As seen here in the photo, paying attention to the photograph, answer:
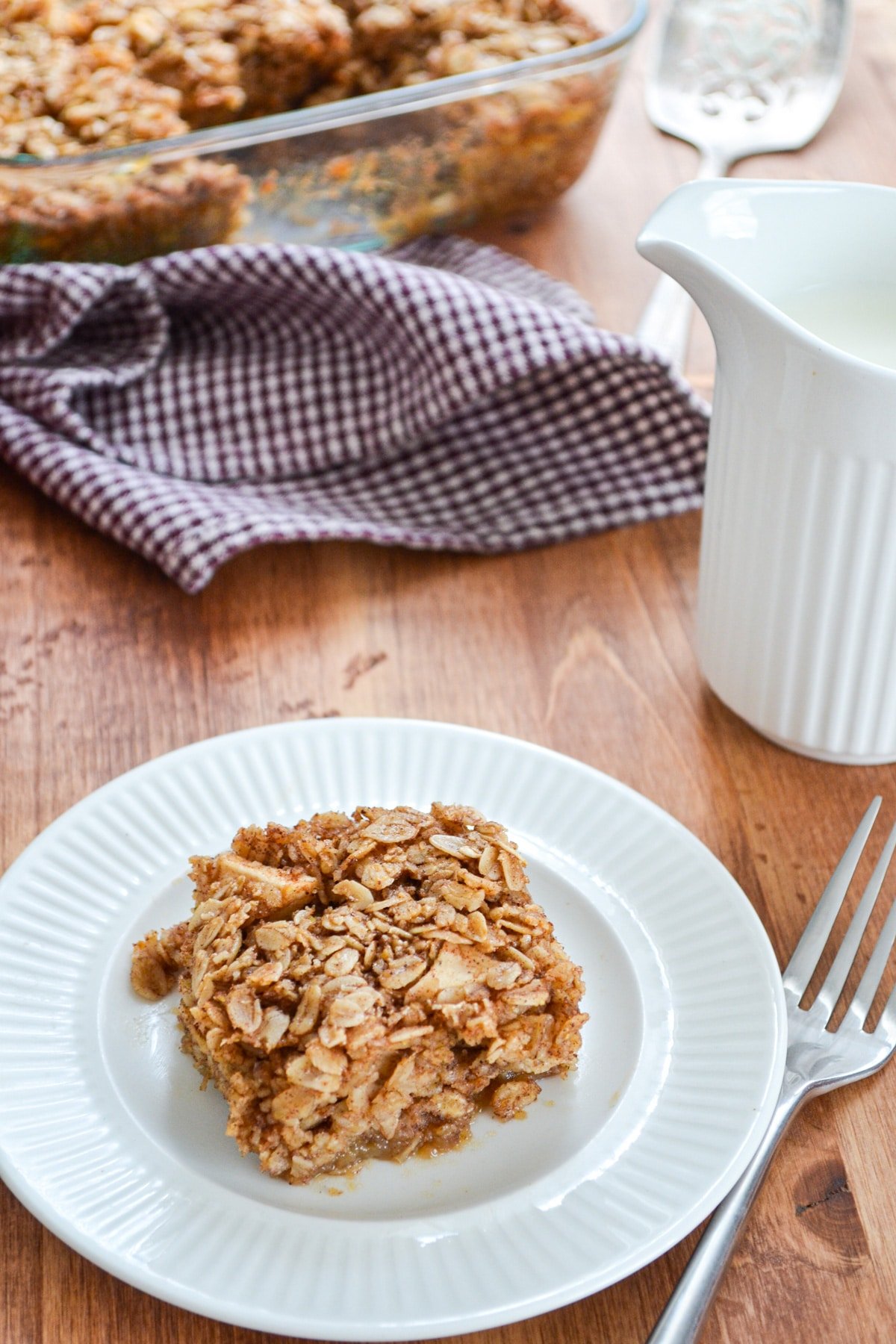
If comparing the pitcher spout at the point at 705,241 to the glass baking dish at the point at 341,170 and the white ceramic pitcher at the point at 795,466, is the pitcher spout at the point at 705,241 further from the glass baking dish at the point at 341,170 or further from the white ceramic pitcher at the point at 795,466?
the glass baking dish at the point at 341,170

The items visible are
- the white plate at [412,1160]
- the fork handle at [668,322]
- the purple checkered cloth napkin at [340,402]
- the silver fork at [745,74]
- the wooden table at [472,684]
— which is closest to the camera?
the white plate at [412,1160]

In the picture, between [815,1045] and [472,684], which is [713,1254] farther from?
[472,684]

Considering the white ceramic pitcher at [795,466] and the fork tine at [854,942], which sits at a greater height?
the white ceramic pitcher at [795,466]

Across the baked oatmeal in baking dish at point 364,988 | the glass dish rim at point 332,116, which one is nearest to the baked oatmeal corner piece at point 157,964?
the baked oatmeal in baking dish at point 364,988

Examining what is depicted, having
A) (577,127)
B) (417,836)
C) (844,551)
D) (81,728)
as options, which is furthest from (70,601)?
(577,127)

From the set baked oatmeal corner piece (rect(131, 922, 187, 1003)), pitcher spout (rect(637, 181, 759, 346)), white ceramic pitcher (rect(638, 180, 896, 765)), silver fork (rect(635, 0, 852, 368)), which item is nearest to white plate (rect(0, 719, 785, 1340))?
baked oatmeal corner piece (rect(131, 922, 187, 1003))

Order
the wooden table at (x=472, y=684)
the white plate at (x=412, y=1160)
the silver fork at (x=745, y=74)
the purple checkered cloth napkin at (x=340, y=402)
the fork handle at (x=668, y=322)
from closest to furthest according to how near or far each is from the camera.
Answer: the white plate at (x=412, y=1160) → the wooden table at (x=472, y=684) → the purple checkered cloth napkin at (x=340, y=402) → the fork handle at (x=668, y=322) → the silver fork at (x=745, y=74)

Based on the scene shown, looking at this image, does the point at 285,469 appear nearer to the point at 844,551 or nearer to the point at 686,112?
the point at 844,551

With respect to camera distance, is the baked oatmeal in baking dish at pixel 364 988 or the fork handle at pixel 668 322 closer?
the baked oatmeal in baking dish at pixel 364 988

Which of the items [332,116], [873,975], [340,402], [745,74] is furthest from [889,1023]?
[745,74]
